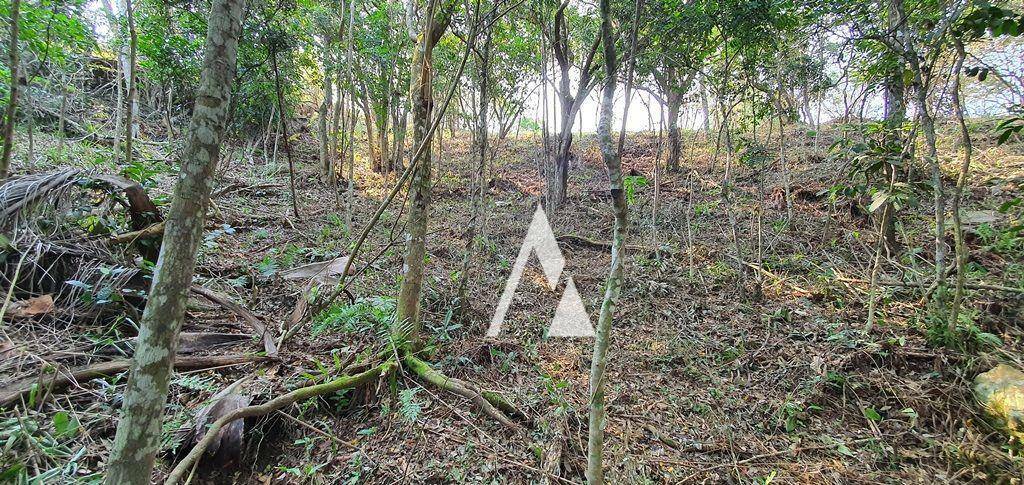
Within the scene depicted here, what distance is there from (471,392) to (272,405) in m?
1.51

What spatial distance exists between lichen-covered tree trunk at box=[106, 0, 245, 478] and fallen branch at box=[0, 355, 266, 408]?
1.40 meters

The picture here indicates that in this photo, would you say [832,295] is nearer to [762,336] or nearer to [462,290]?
[762,336]

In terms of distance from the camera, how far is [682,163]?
13.3 m

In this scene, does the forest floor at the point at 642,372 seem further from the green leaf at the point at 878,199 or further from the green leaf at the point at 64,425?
the green leaf at the point at 878,199

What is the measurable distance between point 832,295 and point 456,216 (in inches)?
295

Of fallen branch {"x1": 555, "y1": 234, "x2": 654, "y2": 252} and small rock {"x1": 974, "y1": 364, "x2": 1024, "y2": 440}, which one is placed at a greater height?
fallen branch {"x1": 555, "y1": 234, "x2": 654, "y2": 252}

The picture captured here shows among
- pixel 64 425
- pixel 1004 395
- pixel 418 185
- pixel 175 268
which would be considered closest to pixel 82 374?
pixel 64 425

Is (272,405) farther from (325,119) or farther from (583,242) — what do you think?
(325,119)

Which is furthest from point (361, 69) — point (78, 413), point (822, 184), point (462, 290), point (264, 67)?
point (822, 184)

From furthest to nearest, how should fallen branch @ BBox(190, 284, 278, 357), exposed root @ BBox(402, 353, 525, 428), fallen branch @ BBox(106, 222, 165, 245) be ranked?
1. fallen branch @ BBox(190, 284, 278, 357)
2. fallen branch @ BBox(106, 222, 165, 245)
3. exposed root @ BBox(402, 353, 525, 428)

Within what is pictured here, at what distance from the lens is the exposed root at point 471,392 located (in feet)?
11.2

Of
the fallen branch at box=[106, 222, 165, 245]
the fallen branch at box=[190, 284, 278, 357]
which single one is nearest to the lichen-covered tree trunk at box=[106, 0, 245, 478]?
the fallen branch at box=[190, 284, 278, 357]

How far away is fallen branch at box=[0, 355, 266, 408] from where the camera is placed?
258cm

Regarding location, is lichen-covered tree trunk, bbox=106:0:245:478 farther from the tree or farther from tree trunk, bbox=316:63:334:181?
tree trunk, bbox=316:63:334:181
